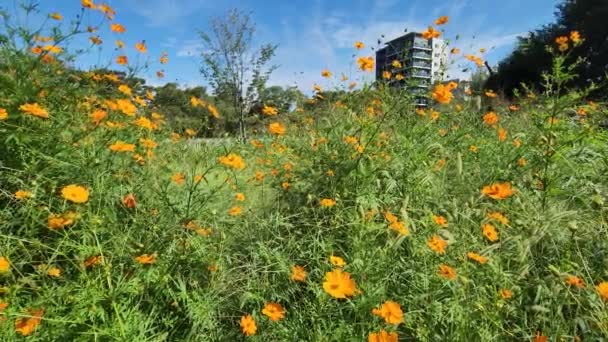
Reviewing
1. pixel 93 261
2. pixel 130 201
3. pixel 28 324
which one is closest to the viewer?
pixel 28 324

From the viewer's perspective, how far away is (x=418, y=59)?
2.96 m

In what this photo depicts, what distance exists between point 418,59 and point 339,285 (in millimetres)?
2157

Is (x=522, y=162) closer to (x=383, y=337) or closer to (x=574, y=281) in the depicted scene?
(x=574, y=281)

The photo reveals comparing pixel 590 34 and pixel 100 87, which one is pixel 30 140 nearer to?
pixel 100 87

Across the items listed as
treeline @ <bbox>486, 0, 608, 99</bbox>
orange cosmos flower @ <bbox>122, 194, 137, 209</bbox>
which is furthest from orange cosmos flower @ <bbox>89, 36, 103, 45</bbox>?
treeline @ <bbox>486, 0, 608, 99</bbox>

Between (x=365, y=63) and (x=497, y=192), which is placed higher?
(x=365, y=63)

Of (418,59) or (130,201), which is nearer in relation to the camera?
(130,201)

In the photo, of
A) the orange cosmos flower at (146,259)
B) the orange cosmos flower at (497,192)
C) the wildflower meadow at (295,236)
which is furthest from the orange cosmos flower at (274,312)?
the orange cosmos flower at (497,192)

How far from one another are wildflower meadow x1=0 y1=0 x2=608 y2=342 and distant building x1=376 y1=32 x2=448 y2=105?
59 cm

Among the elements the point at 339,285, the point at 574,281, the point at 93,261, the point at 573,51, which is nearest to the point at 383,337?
the point at 339,285

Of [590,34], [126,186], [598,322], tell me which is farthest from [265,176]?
[590,34]

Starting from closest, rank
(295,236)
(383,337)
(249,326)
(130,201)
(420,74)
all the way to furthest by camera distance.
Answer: (383,337)
(249,326)
(130,201)
(295,236)
(420,74)

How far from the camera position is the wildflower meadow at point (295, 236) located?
50.7 inches

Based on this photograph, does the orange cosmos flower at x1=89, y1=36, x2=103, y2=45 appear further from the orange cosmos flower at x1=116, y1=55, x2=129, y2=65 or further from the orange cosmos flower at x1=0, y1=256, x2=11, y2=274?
the orange cosmos flower at x1=0, y1=256, x2=11, y2=274
